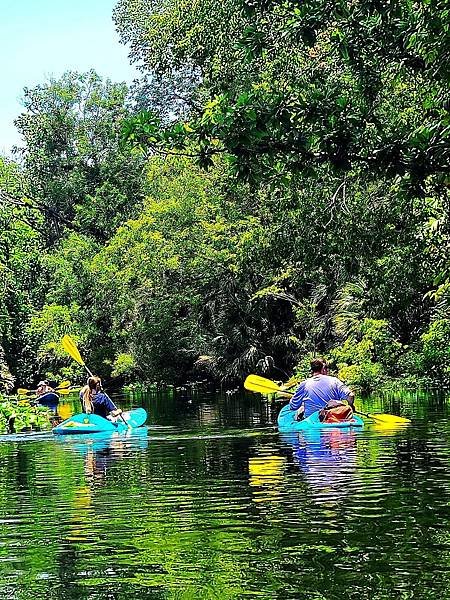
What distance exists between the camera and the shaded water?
21.1 feet

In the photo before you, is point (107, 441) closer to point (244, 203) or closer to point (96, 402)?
point (96, 402)

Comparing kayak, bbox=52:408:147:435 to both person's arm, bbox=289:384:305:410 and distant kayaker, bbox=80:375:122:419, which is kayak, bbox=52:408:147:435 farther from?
person's arm, bbox=289:384:305:410

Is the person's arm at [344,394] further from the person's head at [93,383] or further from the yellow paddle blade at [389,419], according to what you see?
the person's head at [93,383]

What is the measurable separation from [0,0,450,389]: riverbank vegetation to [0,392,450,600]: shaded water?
2.85 metres

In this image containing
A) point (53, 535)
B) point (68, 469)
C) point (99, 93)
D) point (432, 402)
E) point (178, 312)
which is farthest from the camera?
point (99, 93)

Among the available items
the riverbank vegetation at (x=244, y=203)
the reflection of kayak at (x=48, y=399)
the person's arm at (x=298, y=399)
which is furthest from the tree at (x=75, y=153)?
the person's arm at (x=298, y=399)

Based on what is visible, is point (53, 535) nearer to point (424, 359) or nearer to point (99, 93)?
point (424, 359)

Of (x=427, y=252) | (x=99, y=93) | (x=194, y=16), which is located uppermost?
(x=99, y=93)

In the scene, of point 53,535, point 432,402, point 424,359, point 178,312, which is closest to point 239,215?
point 178,312

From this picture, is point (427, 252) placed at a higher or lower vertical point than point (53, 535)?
higher

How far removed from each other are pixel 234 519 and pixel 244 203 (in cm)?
2893

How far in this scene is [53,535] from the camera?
8227mm

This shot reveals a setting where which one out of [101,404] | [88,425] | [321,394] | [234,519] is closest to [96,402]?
[101,404]

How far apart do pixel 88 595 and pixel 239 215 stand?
31253 mm
